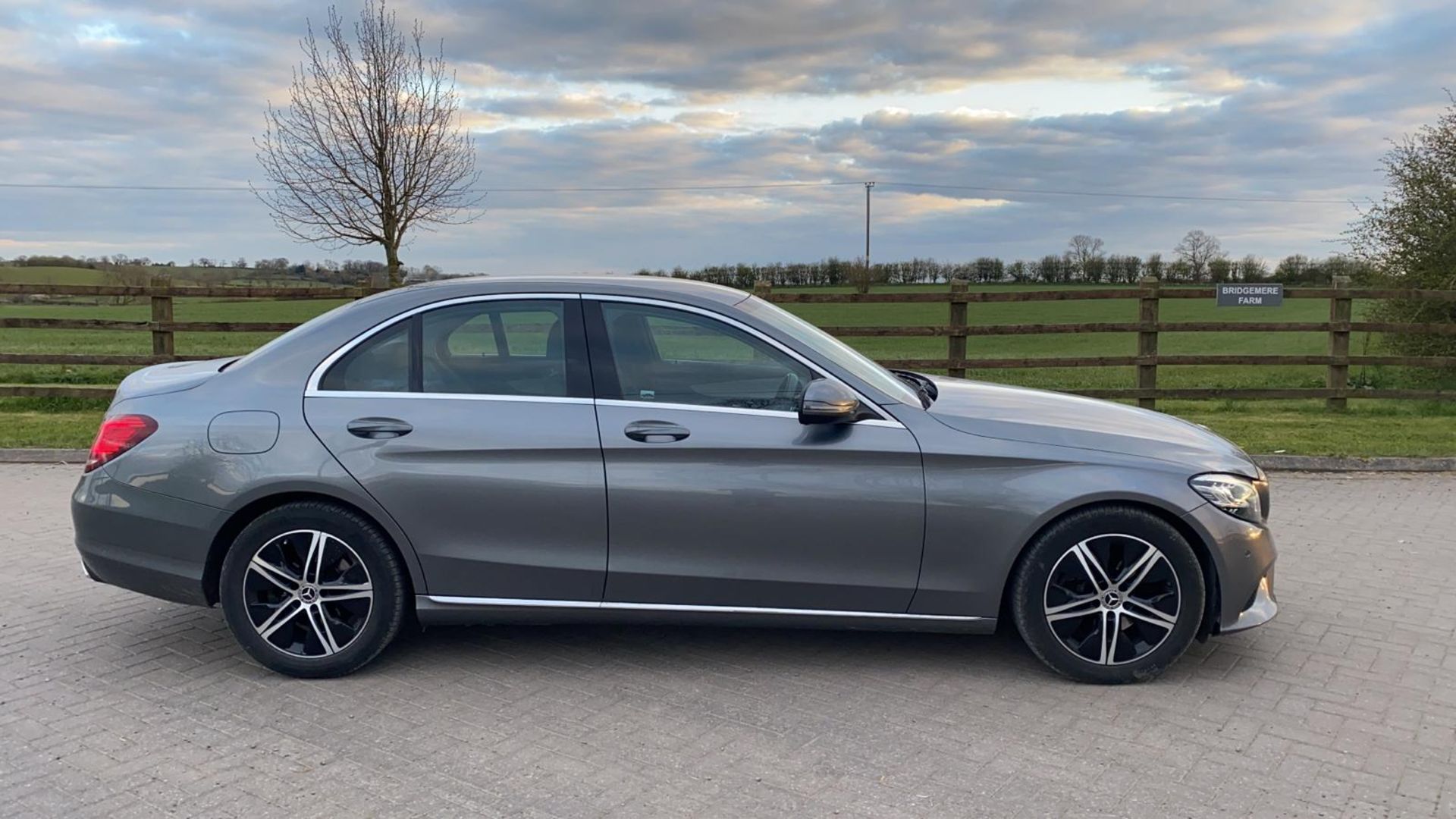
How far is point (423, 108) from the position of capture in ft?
57.3

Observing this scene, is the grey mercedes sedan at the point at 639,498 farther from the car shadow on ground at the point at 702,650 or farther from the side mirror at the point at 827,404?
the car shadow on ground at the point at 702,650

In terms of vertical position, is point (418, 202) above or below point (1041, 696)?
above

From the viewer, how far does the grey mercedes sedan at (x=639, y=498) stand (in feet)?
13.6

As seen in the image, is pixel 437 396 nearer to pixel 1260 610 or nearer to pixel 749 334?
pixel 749 334

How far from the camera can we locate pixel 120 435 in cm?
440

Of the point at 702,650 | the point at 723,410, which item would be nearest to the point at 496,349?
the point at 723,410

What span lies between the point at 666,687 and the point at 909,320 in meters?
37.5

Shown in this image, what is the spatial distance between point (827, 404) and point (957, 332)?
8.02m

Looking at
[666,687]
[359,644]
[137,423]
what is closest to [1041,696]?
[666,687]

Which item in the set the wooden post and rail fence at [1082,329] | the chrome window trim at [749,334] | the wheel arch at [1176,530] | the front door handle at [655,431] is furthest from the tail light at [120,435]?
the wooden post and rail fence at [1082,329]

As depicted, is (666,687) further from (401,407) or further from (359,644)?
(401,407)

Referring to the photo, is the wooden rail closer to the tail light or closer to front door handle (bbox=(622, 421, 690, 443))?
front door handle (bbox=(622, 421, 690, 443))

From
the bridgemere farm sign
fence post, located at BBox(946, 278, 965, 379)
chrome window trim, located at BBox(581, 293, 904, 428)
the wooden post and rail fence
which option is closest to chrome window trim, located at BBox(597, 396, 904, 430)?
chrome window trim, located at BBox(581, 293, 904, 428)

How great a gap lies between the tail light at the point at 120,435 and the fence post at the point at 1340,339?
38.7ft
